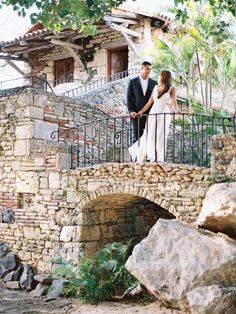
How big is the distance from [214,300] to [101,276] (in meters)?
2.17

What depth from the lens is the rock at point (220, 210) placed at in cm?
509

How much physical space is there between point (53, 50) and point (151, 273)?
42.4 feet

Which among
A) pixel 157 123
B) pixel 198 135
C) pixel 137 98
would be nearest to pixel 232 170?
pixel 198 135

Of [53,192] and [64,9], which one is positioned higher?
[64,9]

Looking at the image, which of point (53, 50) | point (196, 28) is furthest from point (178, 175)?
point (53, 50)

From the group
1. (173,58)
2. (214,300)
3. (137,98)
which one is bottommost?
(214,300)

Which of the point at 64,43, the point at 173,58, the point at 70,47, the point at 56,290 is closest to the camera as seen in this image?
the point at 56,290

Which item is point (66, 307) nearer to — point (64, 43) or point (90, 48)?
point (64, 43)

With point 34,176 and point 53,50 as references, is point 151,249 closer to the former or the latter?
point 34,176

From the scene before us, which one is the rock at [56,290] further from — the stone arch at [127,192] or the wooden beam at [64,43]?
the wooden beam at [64,43]

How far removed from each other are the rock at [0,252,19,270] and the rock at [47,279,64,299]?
1074 mm

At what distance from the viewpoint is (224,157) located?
570 cm

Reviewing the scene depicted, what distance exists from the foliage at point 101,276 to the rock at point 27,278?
0.87 meters

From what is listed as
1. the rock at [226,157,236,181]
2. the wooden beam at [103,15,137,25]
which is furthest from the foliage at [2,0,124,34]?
the wooden beam at [103,15,137,25]
